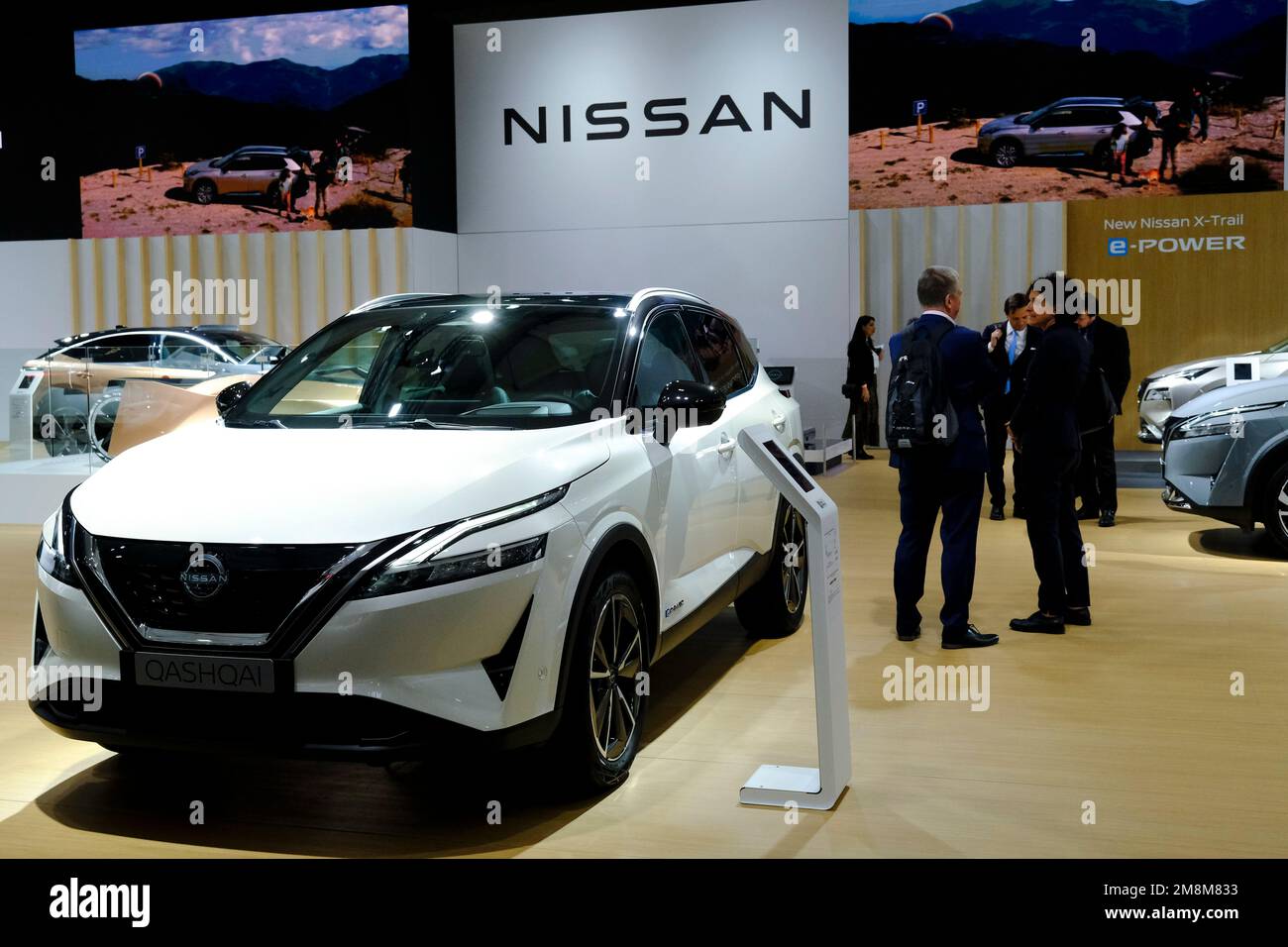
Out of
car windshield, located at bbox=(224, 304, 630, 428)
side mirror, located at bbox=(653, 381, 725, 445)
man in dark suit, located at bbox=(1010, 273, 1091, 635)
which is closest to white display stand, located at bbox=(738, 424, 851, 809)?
side mirror, located at bbox=(653, 381, 725, 445)

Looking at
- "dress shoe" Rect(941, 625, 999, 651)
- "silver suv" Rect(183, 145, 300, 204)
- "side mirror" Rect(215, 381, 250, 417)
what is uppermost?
"silver suv" Rect(183, 145, 300, 204)

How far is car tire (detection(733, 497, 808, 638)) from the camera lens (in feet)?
19.3

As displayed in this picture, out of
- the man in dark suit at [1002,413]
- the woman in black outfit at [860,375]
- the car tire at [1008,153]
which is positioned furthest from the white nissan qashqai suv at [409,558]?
the car tire at [1008,153]

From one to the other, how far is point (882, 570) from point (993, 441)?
2.24 meters

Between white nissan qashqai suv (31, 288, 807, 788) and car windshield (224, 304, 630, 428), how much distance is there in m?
0.01

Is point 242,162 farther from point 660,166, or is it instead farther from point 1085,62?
point 1085,62

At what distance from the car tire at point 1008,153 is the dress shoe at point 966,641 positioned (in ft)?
34.1

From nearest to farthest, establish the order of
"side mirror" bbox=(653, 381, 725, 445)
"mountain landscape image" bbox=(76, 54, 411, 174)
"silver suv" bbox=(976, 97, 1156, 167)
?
"side mirror" bbox=(653, 381, 725, 445) → "silver suv" bbox=(976, 97, 1156, 167) → "mountain landscape image" bbox=(76, 54, 411, 174)

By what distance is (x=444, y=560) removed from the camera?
3.27 meters

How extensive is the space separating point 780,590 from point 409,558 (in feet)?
9.89

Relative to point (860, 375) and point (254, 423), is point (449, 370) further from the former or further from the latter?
point (860, 375)

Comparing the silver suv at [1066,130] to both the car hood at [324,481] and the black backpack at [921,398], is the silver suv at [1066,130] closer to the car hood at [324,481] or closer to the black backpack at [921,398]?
the black backpack at [921,398]

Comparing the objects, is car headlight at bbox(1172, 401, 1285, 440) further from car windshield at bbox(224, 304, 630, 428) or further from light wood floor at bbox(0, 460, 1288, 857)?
car windshield at bbox(224, 304, 630, 428)

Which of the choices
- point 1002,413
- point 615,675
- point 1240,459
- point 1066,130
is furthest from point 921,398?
point 1066,130
